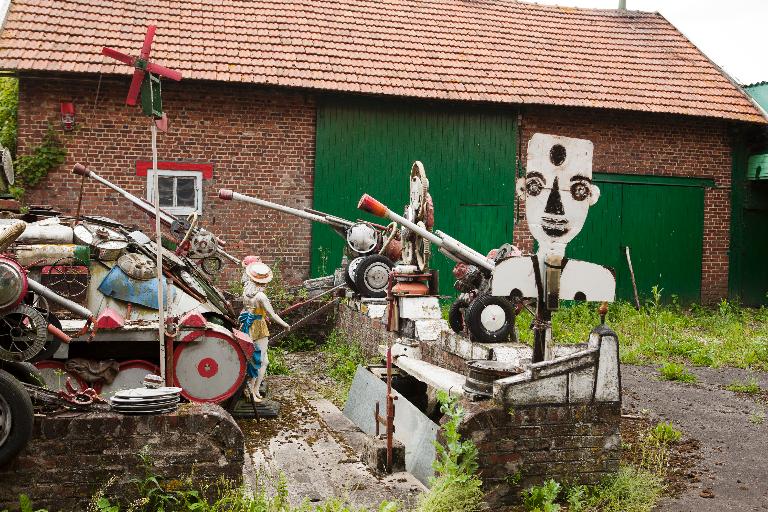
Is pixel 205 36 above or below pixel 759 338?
above

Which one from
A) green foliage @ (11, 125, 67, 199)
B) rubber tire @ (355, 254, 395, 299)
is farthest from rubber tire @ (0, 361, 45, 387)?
green foliage @ (11, 125, 67, 199)

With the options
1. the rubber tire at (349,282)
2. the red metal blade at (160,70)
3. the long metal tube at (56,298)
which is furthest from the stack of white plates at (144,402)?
the rubber tire at (349,282)

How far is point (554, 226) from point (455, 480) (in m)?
1.90

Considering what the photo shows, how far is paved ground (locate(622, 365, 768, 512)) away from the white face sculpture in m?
1.99

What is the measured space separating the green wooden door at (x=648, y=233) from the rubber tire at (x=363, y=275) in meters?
5.04

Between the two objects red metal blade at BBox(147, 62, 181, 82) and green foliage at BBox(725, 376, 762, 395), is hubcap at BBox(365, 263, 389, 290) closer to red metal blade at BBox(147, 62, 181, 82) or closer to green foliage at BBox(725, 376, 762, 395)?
green foliage at BBox(725, 376, 762, 395)

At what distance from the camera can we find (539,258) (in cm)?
534

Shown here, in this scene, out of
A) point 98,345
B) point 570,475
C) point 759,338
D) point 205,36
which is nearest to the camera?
point 570,475

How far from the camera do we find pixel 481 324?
7797 mm

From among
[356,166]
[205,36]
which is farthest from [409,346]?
[205,36]

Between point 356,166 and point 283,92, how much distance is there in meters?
1.79

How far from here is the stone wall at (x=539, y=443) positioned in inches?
194

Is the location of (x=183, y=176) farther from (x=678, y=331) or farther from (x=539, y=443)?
(x=539, y=443)

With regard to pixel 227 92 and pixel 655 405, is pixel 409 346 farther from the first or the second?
pixel 227 92
